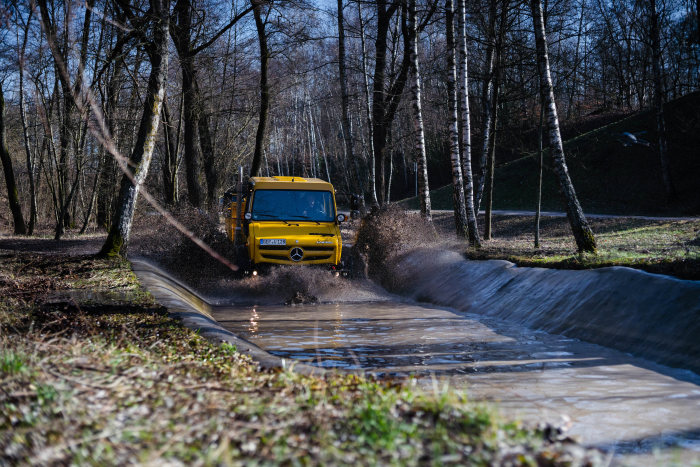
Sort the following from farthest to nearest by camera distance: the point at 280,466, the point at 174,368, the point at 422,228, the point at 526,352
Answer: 1. the point at 422,228
2. the point at 526,352
3. the point at 174,368
4. the point at 280,466

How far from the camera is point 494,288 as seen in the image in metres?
14.3

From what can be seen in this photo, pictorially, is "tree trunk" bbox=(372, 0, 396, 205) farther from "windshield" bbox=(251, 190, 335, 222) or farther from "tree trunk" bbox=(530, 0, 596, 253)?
"tree trunk" bbox=(530, 0, 596, 253)

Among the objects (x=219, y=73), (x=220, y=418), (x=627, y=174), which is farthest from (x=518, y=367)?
(x=627, y=174)

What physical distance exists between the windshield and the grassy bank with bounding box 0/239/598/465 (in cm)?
1101

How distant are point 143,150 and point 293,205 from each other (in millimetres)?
4171

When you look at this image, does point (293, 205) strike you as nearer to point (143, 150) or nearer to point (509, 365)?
point (143, 150)

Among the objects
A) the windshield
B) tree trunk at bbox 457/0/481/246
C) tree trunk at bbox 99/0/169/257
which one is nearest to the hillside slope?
tree trunk at bbox 457/0/481/246

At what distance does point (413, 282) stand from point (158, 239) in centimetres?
896

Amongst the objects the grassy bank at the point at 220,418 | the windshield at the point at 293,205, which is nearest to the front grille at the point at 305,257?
the windshield at the point at 293,205

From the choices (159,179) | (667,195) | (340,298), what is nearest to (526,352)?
(340,298)

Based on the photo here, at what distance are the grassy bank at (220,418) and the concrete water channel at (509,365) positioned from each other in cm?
64

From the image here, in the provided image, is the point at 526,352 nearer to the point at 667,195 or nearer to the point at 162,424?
the point at 162,424

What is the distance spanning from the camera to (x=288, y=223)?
16734mm

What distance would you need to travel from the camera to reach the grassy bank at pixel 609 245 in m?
12.0
